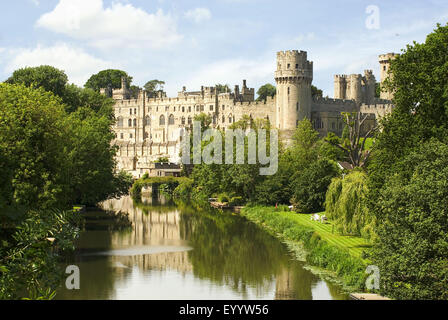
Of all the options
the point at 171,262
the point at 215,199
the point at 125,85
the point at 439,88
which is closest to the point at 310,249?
the point at 171,262

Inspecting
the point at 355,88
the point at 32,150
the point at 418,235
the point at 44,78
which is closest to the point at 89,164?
the point at 32,150

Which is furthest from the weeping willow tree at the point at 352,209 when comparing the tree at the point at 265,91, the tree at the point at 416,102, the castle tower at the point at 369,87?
the tree at the point at 265,91

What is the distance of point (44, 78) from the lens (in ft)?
238

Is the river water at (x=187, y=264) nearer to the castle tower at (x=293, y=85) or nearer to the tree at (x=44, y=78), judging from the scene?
the tree at (x=44, y=78)

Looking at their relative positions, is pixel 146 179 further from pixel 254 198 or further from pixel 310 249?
pixel 310 249

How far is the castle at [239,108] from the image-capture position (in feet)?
284

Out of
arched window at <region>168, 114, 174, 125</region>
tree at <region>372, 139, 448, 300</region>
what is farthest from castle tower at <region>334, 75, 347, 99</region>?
tree at <region>372, 139, 448, 300</region>

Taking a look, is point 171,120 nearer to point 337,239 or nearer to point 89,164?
point 89,164

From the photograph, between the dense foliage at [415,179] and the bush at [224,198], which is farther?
the bush at [224,198]

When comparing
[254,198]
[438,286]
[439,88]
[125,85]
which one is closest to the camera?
[438,286]

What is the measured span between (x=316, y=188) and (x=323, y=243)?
15424 mm

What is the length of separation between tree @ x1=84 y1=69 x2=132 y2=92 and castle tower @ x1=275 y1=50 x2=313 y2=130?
50466mm

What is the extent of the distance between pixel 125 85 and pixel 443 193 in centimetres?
10625

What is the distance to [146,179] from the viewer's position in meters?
83.4
